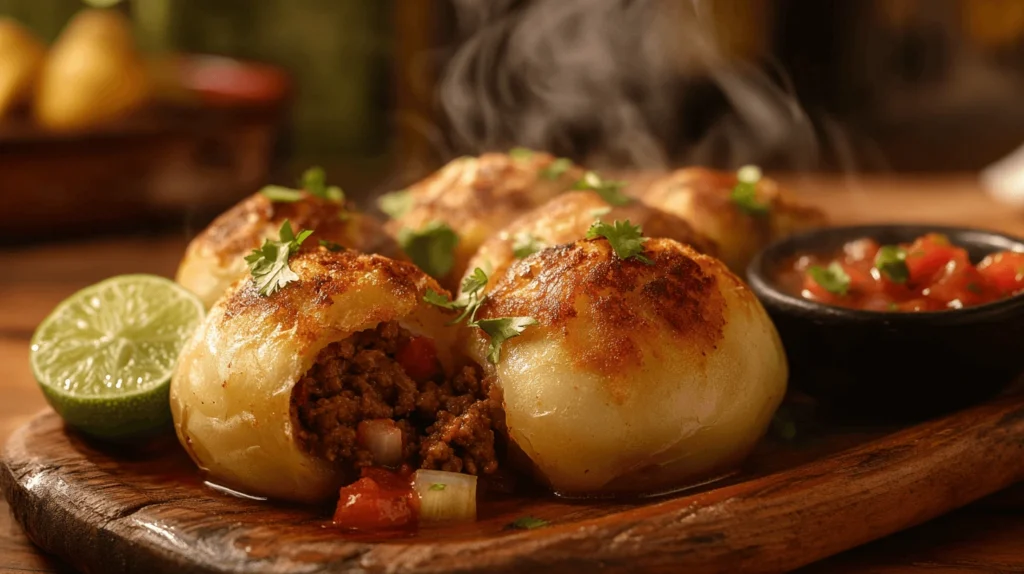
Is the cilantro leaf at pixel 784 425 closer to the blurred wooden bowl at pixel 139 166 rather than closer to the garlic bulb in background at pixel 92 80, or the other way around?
the blurred wooden bowl at pixel 139 166

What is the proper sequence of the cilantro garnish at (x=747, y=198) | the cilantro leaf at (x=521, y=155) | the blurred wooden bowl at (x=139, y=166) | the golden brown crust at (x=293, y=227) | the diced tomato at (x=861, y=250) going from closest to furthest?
the golden brown crust at (x=293, y=227) < the diced tomato at (x=861, y=250) < the cilantro garnish at (x=747, y=198) < the cilantro leaf at (x=521, y=155) < the blurred wooden bowl at (x=139, y=166)

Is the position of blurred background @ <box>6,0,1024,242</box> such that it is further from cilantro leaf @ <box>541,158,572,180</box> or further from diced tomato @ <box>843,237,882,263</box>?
diced tomato @ <box>843,237,882,263</box>

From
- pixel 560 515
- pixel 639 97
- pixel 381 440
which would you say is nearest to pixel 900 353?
pixel 560 515

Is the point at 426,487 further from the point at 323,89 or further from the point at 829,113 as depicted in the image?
the point at 829,113

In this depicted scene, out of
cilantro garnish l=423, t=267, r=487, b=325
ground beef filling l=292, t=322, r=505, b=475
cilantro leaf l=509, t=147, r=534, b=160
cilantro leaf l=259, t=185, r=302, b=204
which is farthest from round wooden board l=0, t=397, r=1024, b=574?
cilantro leaf l=509, t=147, r=534, b=160

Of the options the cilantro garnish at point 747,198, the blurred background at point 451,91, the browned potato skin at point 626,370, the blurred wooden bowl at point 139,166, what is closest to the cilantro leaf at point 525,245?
the browned potato skin at point 626,370

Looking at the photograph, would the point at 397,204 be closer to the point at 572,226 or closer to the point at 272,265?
the point at 572,226
